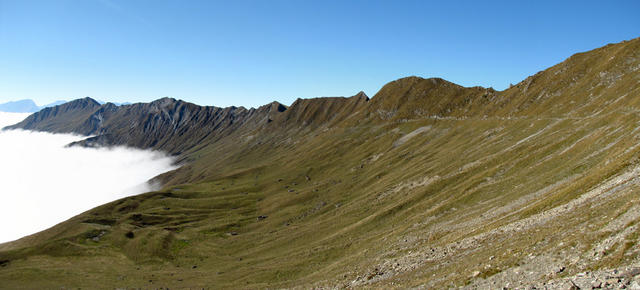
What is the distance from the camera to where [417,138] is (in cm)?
17025

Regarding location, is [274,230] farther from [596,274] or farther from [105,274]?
[596,274]

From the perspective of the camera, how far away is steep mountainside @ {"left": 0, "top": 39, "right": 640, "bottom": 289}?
2978cm

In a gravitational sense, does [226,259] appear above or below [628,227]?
below

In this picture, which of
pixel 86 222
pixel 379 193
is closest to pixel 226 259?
pixel 379 193

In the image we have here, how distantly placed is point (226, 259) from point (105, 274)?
107 feet

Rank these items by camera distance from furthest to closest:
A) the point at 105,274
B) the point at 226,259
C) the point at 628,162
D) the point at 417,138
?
the point at 417,138, the point at 226,259, the point at 105,274, the point at 628,162

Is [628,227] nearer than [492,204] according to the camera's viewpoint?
Yes

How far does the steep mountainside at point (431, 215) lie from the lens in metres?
29.8

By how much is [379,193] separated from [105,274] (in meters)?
85.8

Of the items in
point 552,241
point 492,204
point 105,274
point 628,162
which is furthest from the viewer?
point 105,274

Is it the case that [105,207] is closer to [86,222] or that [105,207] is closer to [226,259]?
[86,222]

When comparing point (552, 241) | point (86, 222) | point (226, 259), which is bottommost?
point (226, 259)

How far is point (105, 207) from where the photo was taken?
156 m

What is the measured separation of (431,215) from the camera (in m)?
70.1
